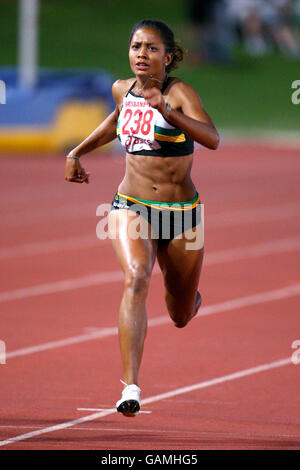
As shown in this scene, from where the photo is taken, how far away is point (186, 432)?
19.7ft

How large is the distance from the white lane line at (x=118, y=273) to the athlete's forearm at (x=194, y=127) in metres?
4.77

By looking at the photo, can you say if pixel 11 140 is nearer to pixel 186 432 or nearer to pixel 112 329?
pixel 112 329

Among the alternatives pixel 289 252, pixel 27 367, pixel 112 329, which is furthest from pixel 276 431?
pixel 289 252

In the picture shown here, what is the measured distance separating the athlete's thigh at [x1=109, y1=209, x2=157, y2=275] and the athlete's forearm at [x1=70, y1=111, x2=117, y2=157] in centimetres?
54

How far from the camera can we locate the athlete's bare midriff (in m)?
6.16

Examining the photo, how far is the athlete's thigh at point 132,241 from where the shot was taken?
5.92 meters

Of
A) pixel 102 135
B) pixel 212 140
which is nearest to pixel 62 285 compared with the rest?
pixel 102 135

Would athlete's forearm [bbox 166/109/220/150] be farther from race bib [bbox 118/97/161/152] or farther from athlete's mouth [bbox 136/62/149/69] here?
athlete's mouth [bbox 136/62/149/69]

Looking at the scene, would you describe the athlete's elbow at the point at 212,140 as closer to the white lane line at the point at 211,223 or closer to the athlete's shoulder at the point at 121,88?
the athlete's shoulder at the point at 121,88

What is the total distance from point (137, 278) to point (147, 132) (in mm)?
817

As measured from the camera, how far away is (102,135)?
656cm

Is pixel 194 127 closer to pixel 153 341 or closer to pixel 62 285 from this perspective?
pixel 153 341

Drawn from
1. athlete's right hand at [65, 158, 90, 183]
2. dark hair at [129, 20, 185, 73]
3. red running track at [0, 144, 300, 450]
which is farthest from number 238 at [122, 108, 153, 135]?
red running track at [0, 144, 300, 450]

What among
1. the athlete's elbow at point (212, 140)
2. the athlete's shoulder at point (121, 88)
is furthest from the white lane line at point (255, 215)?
the athlete's elbow at point (212, 140)
